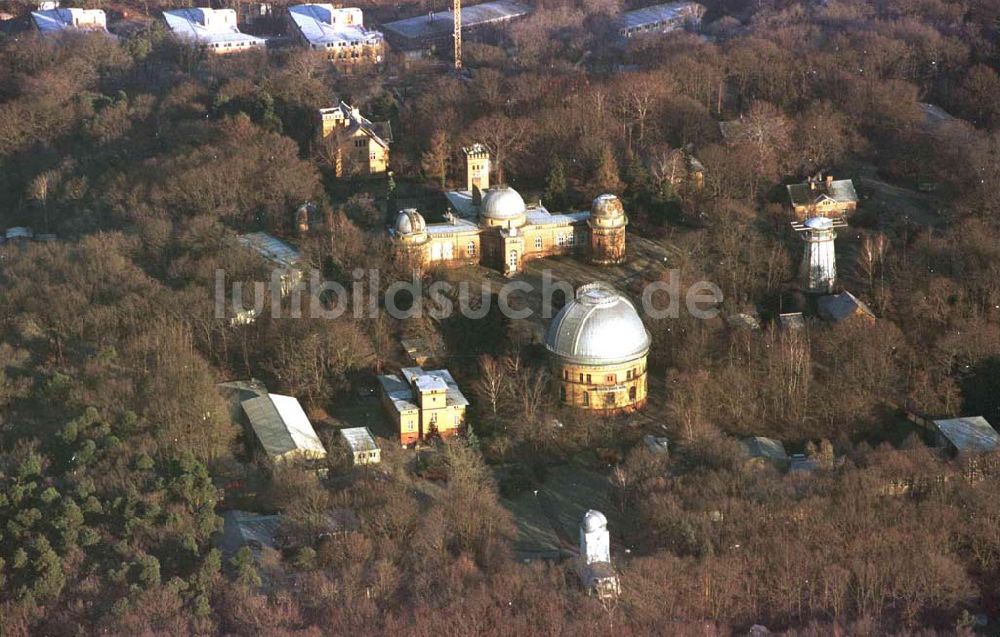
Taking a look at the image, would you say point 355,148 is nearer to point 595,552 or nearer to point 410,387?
point 410,387

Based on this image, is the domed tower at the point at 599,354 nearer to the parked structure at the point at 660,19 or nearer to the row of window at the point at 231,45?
the parked structure at the point at 660,19

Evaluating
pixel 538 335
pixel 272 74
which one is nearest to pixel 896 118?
pixel 538 335

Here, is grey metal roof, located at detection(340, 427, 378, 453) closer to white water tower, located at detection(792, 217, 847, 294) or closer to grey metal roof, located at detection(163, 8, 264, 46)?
white water tower, located at detection(792, 217, 847, 294)

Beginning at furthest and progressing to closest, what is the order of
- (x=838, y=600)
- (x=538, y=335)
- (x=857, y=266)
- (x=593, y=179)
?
(x=593, y=179) < (x=857, y=266) < (x=538, y=335) < (x=838, y=600)

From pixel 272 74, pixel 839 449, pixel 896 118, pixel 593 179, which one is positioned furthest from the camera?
pixel 272 74

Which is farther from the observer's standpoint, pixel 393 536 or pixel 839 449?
pixel 839 449

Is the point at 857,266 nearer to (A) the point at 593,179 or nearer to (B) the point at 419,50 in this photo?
(A) the point at 593,179

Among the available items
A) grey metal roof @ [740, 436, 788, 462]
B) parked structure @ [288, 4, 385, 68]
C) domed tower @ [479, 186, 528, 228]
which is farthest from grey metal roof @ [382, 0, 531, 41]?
grey metal roof @ [740, 436, 788, 462]

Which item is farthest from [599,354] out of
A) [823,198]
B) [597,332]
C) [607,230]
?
[823,198]
